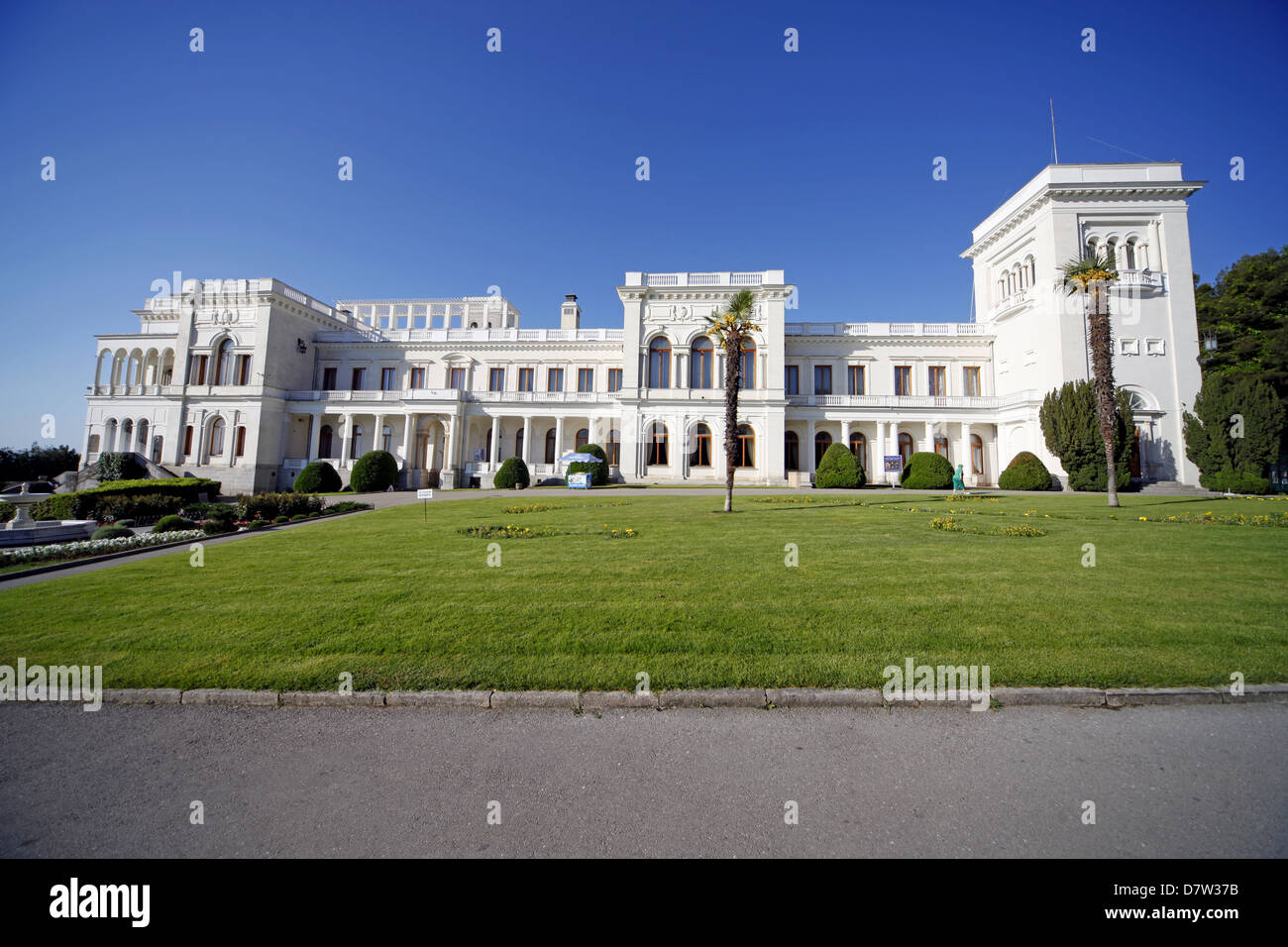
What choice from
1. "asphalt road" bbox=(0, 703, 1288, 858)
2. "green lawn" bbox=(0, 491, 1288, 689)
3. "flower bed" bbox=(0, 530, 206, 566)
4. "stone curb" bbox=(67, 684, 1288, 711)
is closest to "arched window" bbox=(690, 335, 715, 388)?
"green lawn" bbox=(0, 491, 1288, 689)

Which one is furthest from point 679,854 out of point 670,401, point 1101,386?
point 670,401

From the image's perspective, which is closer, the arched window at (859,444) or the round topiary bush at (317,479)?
the round topiary bush at (317,479)

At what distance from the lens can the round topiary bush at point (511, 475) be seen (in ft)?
100

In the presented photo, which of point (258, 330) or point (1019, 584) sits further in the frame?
point (258, 330)

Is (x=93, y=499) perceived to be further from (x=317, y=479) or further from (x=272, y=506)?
(x=317, y=479)

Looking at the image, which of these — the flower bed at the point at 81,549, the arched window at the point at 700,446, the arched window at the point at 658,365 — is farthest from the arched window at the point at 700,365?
the flower bed at the point at 81,549

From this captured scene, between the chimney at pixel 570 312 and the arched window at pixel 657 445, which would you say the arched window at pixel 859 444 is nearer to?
the arched window at pixel 657 445

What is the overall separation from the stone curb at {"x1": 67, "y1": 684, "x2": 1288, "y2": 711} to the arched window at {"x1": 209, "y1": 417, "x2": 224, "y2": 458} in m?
43.6

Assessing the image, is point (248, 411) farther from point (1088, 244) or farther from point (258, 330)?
point (1088, 244)

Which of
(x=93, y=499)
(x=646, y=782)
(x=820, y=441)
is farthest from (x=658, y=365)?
(x=646, y=782)

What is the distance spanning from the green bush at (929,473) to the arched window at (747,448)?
9.75m

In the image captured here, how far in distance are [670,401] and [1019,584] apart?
1161 inches

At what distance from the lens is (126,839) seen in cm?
285
